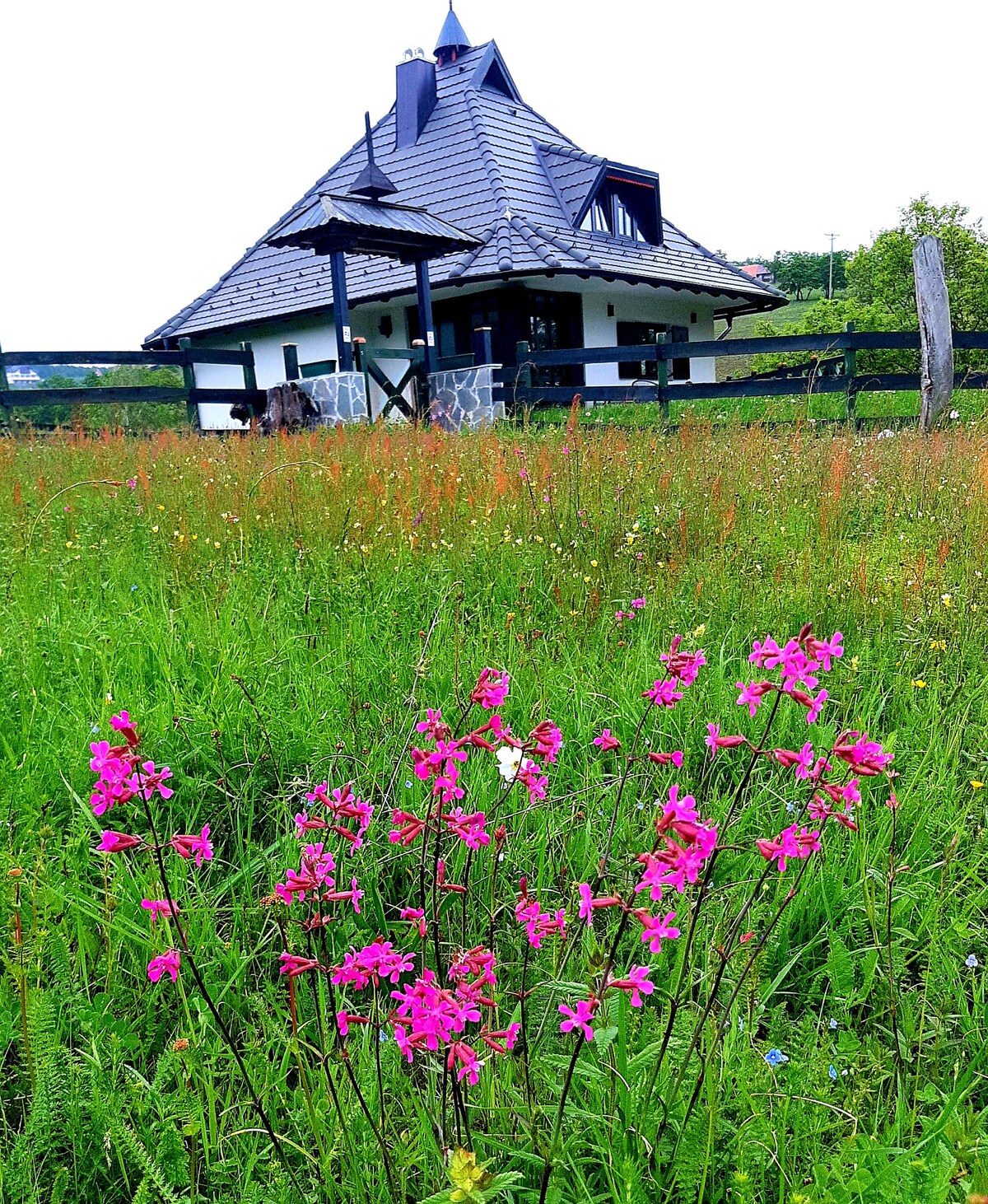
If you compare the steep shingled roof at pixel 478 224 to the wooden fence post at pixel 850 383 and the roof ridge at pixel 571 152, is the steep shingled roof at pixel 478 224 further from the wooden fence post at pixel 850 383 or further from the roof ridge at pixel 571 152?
the wooden fence post at pixel 850 383

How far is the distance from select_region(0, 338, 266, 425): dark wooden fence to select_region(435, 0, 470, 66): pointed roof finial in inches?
664

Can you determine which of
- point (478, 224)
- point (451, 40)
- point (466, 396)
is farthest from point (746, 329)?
point (466, 396)

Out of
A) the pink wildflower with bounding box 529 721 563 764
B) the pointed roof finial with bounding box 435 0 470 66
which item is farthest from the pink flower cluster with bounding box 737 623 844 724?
the pointed roof finial with bounding box 435 0 470 66

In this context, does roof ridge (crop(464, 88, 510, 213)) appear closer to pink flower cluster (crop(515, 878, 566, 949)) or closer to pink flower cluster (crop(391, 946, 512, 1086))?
pink flower cluster (crop(515, 878, 566, 949))

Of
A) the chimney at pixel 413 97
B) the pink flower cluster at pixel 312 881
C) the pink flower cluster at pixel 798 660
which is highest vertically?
the chimney at pixel 413 97

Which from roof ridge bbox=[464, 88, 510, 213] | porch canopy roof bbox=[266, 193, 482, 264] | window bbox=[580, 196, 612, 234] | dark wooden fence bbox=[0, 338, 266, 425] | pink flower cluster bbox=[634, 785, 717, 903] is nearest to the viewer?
pink flower cluster bbox=[634, 785, 717, 903]

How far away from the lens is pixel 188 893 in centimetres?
193

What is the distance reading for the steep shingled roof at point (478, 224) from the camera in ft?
58.2

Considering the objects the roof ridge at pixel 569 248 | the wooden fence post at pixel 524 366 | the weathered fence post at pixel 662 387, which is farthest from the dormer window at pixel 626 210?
the weathered fence post at pixel 662 387

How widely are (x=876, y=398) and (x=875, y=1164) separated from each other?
13.5 metres

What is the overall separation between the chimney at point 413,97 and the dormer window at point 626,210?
5245mm

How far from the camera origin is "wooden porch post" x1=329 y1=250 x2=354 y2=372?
11680 millimetres

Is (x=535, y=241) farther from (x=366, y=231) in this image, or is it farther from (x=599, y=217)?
(x=366, y=231)

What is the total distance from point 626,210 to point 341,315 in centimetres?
1327
